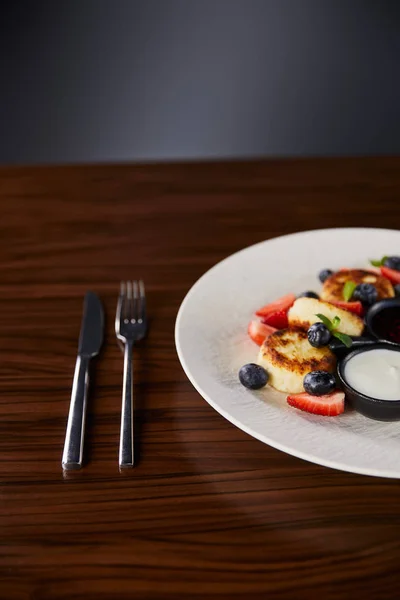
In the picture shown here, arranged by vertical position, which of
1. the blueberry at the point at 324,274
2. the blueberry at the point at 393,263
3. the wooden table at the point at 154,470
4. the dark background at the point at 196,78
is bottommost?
the wooden table at the point at 154,470

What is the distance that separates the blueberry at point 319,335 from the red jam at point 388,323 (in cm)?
14

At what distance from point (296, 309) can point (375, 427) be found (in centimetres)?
31

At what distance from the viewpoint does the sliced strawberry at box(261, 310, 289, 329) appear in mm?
1443

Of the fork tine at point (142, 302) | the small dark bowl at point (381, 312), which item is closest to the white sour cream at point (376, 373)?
the small dark bowl at point (381, 312)

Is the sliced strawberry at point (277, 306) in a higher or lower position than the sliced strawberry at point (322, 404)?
higher

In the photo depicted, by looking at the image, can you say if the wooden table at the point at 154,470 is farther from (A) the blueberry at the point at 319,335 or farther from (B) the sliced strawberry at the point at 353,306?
(B) the sliced strawberry at the point at 353,306

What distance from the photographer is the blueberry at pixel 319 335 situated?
1.31 m

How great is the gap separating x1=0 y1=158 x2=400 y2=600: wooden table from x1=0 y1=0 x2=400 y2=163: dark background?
1.65 meters

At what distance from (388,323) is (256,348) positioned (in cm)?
27

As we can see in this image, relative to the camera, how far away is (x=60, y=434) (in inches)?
47.8

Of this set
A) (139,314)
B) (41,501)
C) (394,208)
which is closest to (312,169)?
(394,208)

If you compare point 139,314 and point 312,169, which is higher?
point 312,169

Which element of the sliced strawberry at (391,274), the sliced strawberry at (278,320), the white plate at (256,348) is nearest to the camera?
the white plate at (256,348)

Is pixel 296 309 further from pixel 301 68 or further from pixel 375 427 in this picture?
pixel 301 68
